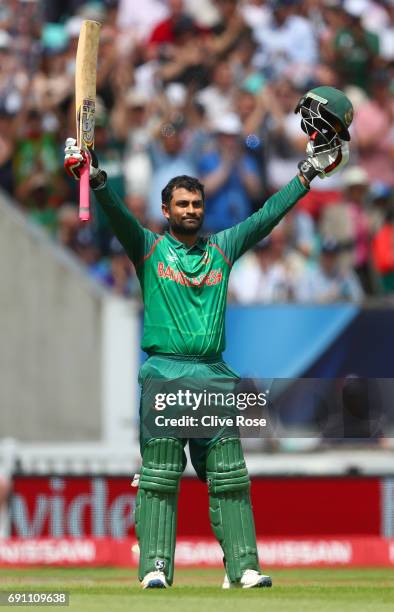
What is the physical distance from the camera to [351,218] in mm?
14766

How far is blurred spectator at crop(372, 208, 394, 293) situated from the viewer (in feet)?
46.7

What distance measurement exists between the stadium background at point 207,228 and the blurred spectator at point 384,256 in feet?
0.07

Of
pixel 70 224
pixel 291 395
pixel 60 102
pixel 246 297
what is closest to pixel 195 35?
pixel 60 102

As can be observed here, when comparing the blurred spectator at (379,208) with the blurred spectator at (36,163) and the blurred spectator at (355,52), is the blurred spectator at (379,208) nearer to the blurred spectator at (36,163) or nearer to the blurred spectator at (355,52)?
the blurred spectator at (355,52)

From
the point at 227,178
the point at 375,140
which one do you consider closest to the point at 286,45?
the point at 375,140

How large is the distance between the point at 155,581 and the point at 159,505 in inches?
14.2

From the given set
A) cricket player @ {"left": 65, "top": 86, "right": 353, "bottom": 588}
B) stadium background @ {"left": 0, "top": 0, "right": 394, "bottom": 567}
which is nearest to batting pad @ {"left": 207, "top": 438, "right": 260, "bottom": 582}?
cricket player @ {"left": 65, "top": 86, "right": 353, "bottom": 588}

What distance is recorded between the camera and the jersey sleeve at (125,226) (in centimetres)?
754

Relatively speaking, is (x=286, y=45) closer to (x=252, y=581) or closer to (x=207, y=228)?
(x=207, y=228)

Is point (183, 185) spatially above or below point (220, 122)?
below

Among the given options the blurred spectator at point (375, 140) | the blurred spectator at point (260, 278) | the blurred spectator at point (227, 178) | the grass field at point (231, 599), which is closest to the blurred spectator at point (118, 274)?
the blurred spectator at point (227, 178)

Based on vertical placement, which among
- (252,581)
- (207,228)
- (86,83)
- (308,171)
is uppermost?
(207,228)

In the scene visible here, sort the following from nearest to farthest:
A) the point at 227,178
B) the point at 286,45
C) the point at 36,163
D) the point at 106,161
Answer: the point at 227,178 < the point at 106,161 < the point at 36,163 < the point at 286,45

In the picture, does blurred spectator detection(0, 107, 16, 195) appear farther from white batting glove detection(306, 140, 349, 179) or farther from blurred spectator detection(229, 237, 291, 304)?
white batting glove detection(306, 140, 349, 179)
